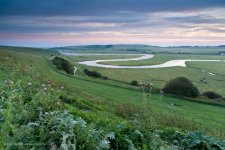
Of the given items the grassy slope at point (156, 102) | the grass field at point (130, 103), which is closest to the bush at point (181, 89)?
the grass field at point (130, 103)

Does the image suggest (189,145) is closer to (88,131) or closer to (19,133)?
(88,131)

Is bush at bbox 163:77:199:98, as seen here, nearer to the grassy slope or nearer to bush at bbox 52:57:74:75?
the grassy slope

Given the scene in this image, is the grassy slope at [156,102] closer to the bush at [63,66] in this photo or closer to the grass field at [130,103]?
the grass field at [130,103]

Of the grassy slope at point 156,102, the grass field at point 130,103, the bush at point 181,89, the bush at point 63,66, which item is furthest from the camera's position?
the bush at point 63,66

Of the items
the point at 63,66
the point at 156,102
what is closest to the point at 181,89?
the point at 156,102

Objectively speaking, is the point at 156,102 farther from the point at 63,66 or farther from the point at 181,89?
the point at 63,66

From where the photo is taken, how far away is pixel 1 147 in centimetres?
411

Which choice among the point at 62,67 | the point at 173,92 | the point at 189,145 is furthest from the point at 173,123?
the point at 62,67

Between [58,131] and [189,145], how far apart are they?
4261 millimetres

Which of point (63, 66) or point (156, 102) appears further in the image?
point (63, 66)

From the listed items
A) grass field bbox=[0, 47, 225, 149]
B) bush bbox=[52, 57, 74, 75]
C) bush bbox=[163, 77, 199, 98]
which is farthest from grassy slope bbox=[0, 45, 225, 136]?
bush bbox=[52, 57, 74, 75]

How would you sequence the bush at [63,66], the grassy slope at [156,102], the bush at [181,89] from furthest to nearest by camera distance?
the bush at [63,66] < the bush at [181,89] < the grassy slope at [156,102]

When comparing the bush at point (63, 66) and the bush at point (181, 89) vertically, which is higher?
the bush at point (63, 66)

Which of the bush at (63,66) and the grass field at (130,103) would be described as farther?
the bush at (63,66)
